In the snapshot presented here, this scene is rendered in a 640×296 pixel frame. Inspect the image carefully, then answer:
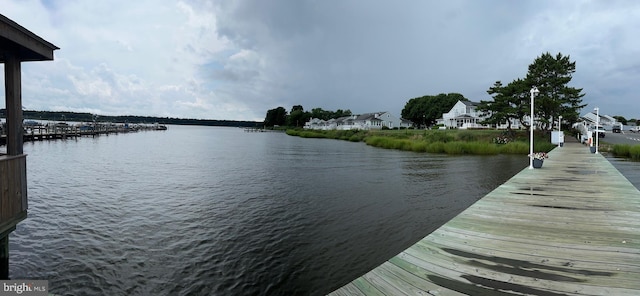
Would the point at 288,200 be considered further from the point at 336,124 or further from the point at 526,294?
the point at 336,124

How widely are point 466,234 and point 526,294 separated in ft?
7.52

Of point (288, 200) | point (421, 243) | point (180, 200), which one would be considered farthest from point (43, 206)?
point (421, 243)

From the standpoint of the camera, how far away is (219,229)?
938 centimetres

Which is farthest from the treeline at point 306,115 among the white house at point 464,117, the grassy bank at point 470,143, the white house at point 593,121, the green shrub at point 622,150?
→ the green shrub at point 622,150

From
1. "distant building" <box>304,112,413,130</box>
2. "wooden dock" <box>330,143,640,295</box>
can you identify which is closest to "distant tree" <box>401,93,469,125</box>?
"distant building" <box>304,112,413,130</box>

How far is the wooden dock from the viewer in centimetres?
392

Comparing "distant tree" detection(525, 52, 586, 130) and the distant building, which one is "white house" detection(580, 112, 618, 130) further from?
the distant building

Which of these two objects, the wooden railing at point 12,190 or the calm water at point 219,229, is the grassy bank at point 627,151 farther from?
the wooden railing at point 12,190

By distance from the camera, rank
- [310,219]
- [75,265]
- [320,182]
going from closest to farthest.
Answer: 1. [75,265]
2. [310,219]
3. [320,182]

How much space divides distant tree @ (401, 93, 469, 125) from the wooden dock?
89.1 m

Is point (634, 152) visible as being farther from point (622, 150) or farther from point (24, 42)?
point (24, 42)

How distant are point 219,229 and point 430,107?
93946mm

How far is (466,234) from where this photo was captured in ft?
19.6

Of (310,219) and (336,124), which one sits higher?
(336,124)
